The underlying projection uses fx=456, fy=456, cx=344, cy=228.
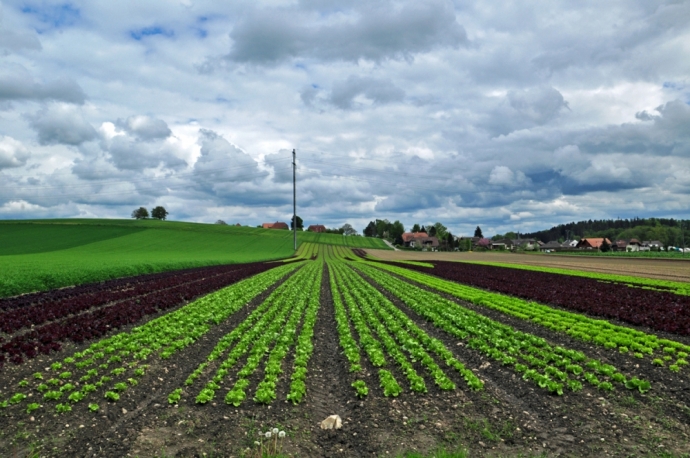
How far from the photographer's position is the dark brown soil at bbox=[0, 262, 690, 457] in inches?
296

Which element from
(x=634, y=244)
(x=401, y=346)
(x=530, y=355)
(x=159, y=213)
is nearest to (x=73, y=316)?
(x=401, y=346)

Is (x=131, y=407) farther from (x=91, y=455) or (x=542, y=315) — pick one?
(x=542, y=315)

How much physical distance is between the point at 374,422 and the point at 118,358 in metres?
7.25

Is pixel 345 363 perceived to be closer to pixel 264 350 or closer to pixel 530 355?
pixel 264 350

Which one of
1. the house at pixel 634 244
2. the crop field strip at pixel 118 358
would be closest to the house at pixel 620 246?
the house at pixel 634 244

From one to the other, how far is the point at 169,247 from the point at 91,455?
88754 mm

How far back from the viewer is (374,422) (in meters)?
8.48

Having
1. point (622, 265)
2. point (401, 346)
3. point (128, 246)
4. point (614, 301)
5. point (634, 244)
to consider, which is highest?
point (128, 246)

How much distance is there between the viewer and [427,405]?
9227 mm

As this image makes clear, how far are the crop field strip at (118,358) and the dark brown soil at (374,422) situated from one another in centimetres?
43

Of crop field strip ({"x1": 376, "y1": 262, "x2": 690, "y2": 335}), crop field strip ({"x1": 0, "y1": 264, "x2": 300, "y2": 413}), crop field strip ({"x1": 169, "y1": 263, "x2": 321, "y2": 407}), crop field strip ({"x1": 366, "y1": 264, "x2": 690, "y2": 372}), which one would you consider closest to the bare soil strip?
crop field strip ({"x1": 376, "y1": 262, "x2": 690, "y2": 335})

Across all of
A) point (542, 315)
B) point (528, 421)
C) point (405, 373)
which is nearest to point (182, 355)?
point (405, 373)

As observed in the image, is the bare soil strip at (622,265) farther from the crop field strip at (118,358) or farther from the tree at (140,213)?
the tree at (140,213)

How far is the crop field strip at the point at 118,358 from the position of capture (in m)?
9.59
